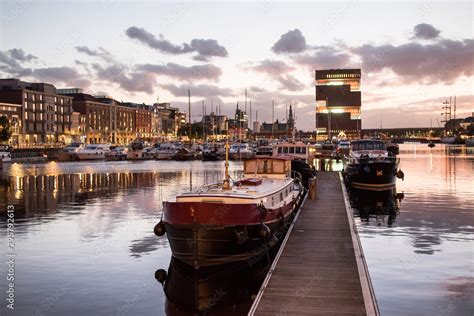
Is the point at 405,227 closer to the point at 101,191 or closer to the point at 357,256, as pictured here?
the point at 357,256

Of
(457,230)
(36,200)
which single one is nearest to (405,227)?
(457,230)

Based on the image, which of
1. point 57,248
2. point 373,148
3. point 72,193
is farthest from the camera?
point 373,148

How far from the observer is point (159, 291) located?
842 inches

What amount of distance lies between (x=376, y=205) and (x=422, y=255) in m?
19.9

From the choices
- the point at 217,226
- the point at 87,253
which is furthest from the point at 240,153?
the point at 217,226

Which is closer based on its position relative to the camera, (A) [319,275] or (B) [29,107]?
(A) [319,275]

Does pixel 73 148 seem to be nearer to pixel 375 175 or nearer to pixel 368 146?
pixel 368 146

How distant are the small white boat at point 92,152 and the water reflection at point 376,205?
101m

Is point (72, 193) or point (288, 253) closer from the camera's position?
point (288, 253)

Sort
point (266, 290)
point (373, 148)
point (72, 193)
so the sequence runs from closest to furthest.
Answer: point (266, 290) < point (72, 193) < point (373, 148)

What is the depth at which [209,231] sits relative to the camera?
71.1ft

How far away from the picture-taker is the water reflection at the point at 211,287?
19922mm

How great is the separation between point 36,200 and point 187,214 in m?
33.0

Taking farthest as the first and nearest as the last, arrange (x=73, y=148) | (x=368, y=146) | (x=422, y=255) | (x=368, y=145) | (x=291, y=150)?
1. (x=73, y=148)
2. (x=368, y=145)
3. (x=368, y=146)
4. (x=291, y=150)
5. (x=422, y=255)
